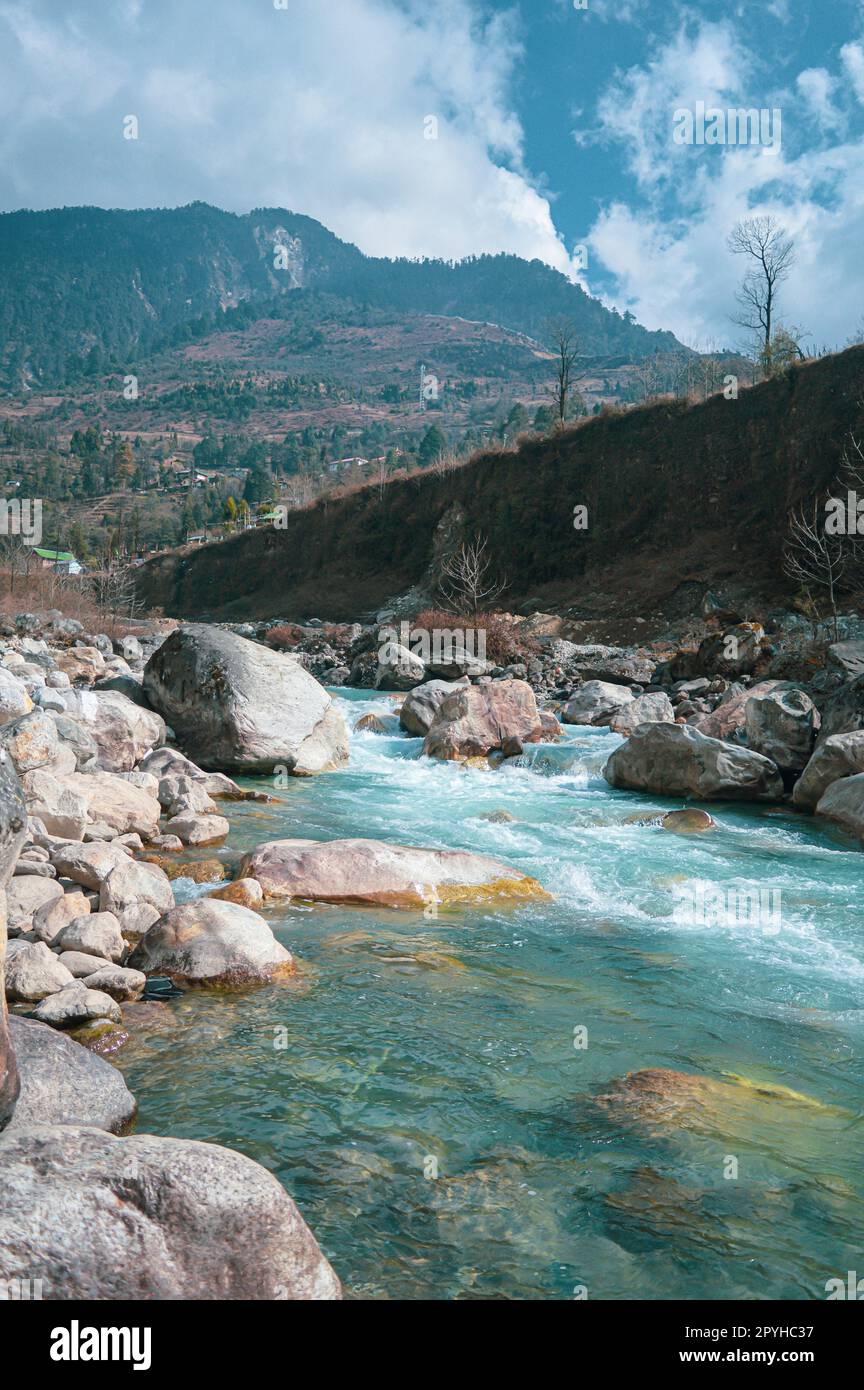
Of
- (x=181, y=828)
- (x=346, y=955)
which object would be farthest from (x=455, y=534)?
(x=346, y=955)

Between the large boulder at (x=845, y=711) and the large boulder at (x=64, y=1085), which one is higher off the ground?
the large boulder at (x=845, y=711)

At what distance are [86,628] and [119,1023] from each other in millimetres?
33802

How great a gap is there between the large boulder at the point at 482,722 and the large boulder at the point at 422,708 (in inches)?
17.0

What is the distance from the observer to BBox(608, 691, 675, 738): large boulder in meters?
17.4

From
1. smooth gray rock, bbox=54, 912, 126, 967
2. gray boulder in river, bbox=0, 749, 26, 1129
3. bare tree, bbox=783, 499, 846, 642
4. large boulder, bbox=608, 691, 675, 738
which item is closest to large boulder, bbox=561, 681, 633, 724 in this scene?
large boulder, bbox=608, 691, 675, 738

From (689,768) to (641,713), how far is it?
14.9 feet

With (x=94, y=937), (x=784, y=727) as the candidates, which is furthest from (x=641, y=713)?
(x=94, y=937)

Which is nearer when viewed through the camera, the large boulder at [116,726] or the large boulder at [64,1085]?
the large boulder at [64,1085]

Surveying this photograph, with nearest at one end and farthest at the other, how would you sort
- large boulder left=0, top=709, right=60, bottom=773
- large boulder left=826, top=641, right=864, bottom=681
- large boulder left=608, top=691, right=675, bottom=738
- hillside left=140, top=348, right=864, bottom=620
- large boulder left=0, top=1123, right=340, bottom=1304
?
large boulder left=0, top=1123, right=340, bottom=1304 < large boulder left=0, top=709, right=60, bottom=773 < large boulder left=826, top=641, right=864, bottom=681 < large boulder left=608, top=691, right=675, bottom=738 < hillside left=140, top=348, right=864, bottom=620

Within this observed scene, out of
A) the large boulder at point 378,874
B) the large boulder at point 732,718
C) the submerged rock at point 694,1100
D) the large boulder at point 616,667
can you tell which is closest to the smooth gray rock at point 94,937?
the large boulder at point 378,874

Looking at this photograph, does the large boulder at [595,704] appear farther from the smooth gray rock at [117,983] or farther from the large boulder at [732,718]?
the smooth gray rock at [117,983]

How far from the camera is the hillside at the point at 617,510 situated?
109ft

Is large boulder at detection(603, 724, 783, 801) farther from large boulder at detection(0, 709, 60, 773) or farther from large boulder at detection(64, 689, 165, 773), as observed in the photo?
large boulder at detection(0, 709, 60, 773)

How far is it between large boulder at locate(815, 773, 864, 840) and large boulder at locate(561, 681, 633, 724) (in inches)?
273
